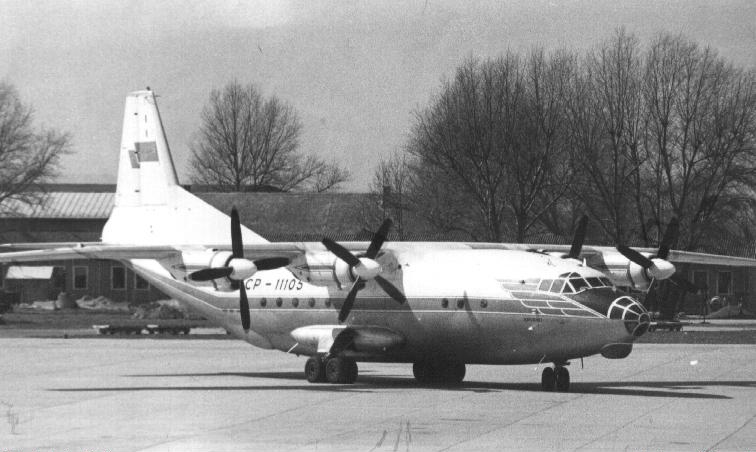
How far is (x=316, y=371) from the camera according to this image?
1176 inches

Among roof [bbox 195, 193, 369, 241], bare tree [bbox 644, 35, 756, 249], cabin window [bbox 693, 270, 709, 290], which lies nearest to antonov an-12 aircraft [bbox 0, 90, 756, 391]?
bare tree [bbox 644, 35, 756, 249]

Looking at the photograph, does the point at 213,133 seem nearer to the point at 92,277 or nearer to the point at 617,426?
the point at 92,277

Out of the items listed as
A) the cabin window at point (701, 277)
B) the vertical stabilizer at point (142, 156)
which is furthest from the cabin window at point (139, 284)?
the vertical stabilizer at point (142, 156)

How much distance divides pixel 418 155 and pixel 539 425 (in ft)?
163

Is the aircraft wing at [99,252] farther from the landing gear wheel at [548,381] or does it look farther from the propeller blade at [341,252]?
the landing gear wheel at [548,381]

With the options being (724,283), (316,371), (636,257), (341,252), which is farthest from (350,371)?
(724,283)

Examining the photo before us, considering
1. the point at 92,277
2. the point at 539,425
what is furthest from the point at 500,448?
the point at 92,277

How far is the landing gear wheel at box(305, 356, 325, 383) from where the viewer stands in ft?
97.9

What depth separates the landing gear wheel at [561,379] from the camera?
91.1 ft

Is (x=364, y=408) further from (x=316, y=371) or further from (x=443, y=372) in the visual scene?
(x=443, y=372)

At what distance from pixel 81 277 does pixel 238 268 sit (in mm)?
66605

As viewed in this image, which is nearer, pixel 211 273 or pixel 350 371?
pixel 211 273

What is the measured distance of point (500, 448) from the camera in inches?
710

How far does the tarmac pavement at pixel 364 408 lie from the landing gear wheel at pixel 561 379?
0.58m
